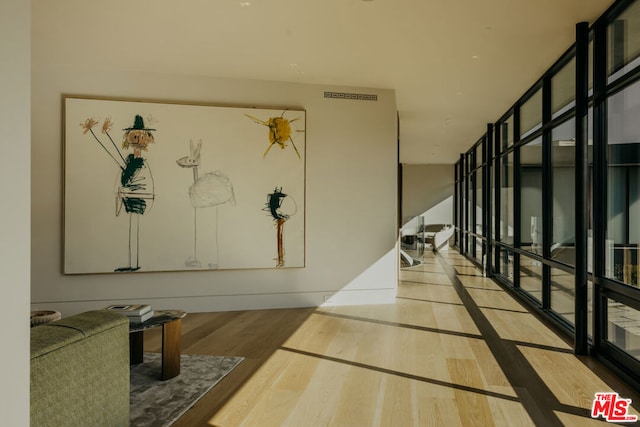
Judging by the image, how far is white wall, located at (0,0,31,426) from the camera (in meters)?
1.20

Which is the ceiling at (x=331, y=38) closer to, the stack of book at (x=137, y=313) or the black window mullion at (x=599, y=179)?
the black window mullion at (x=599, y=179)

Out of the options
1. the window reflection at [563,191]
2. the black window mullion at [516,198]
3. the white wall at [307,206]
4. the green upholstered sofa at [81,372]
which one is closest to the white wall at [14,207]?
the green upholstered sofa at [81,372]

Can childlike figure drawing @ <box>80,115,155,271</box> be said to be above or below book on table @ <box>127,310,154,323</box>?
above

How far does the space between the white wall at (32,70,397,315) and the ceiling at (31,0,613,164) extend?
0.23 meters

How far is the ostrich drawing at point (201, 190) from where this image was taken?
5398mm

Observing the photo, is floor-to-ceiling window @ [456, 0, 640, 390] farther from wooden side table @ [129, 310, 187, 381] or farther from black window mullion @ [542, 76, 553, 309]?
wooden side table @ [129, 310, 187, 381]

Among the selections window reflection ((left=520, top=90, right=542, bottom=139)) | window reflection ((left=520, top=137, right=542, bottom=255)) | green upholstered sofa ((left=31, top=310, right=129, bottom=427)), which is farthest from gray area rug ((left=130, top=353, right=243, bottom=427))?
window reflection ((left=520, top=90, right=542, bottom=139))

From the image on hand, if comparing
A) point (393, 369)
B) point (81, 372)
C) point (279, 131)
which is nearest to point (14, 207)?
point (81, 372)

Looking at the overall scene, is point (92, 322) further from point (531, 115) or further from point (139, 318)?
point (531, 115)

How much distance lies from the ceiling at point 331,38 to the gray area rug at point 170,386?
310cm

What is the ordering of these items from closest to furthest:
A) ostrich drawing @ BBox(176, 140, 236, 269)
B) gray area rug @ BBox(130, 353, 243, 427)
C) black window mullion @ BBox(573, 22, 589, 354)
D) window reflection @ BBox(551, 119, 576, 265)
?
1. gray area rug @ BBox(130, 353, 243, 427)
2. black window mullion @ BBox(573, 22, 589, 354)
3. window reflection @ BBox(551, 119, 576, 265)
4. ostrich drawing @ BBox(176, 140, 236, 269)

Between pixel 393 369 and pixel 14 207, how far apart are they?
9.89 ft

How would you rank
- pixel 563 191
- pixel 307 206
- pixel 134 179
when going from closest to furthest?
1. pixel 563 191
2. pixel 134 179
3. pixel 307 206

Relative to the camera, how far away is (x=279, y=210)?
5.62m
